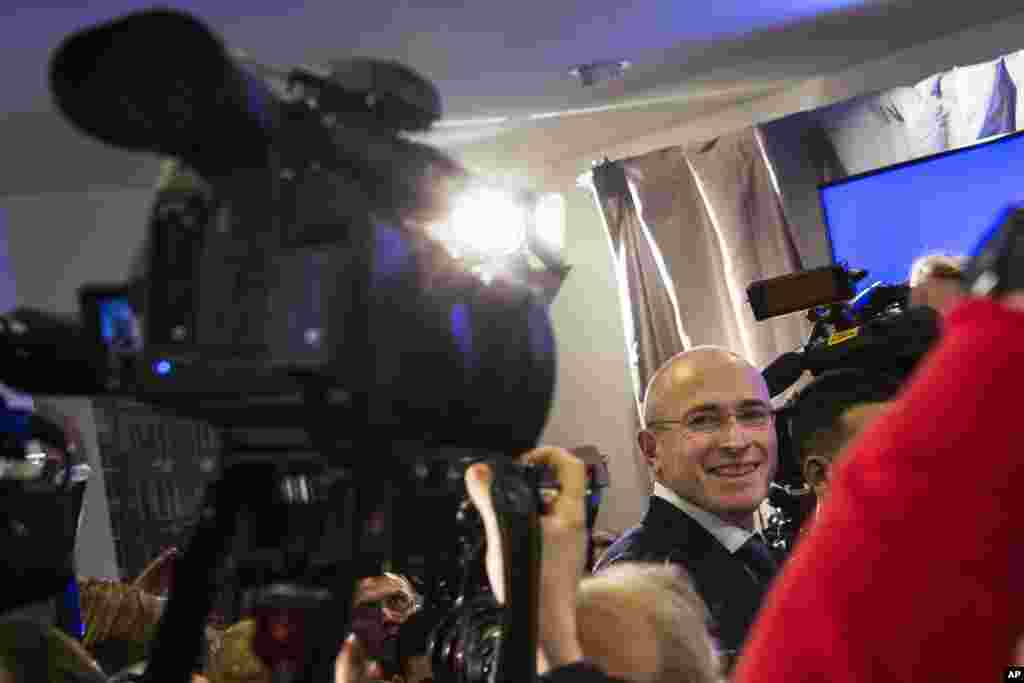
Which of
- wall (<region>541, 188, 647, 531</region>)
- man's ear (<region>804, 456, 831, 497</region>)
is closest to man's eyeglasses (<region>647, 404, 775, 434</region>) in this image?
man's ear (<region>804, 456, 831, 497</region>)

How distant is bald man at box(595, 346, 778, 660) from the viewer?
228cm

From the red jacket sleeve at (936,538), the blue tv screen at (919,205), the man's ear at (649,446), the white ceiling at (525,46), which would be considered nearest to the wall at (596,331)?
the white ceiling at (525,46)

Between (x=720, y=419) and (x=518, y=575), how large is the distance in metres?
1.39

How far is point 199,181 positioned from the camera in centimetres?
85

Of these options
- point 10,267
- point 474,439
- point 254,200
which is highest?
point 10,267

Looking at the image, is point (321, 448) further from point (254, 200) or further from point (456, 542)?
point (456, 542)

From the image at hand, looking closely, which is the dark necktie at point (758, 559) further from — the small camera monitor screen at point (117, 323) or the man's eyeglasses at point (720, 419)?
the small camera monitor screen at point (117, 323)

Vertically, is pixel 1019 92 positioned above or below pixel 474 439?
above

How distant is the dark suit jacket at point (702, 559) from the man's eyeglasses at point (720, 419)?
0.16m

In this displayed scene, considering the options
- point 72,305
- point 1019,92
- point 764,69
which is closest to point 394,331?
point 1019,92

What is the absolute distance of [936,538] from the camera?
0.56m

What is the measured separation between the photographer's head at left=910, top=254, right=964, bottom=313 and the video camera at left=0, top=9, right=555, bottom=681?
0.92 metres

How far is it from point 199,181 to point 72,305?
4.17 metres

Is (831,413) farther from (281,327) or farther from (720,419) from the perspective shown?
(281,327)
